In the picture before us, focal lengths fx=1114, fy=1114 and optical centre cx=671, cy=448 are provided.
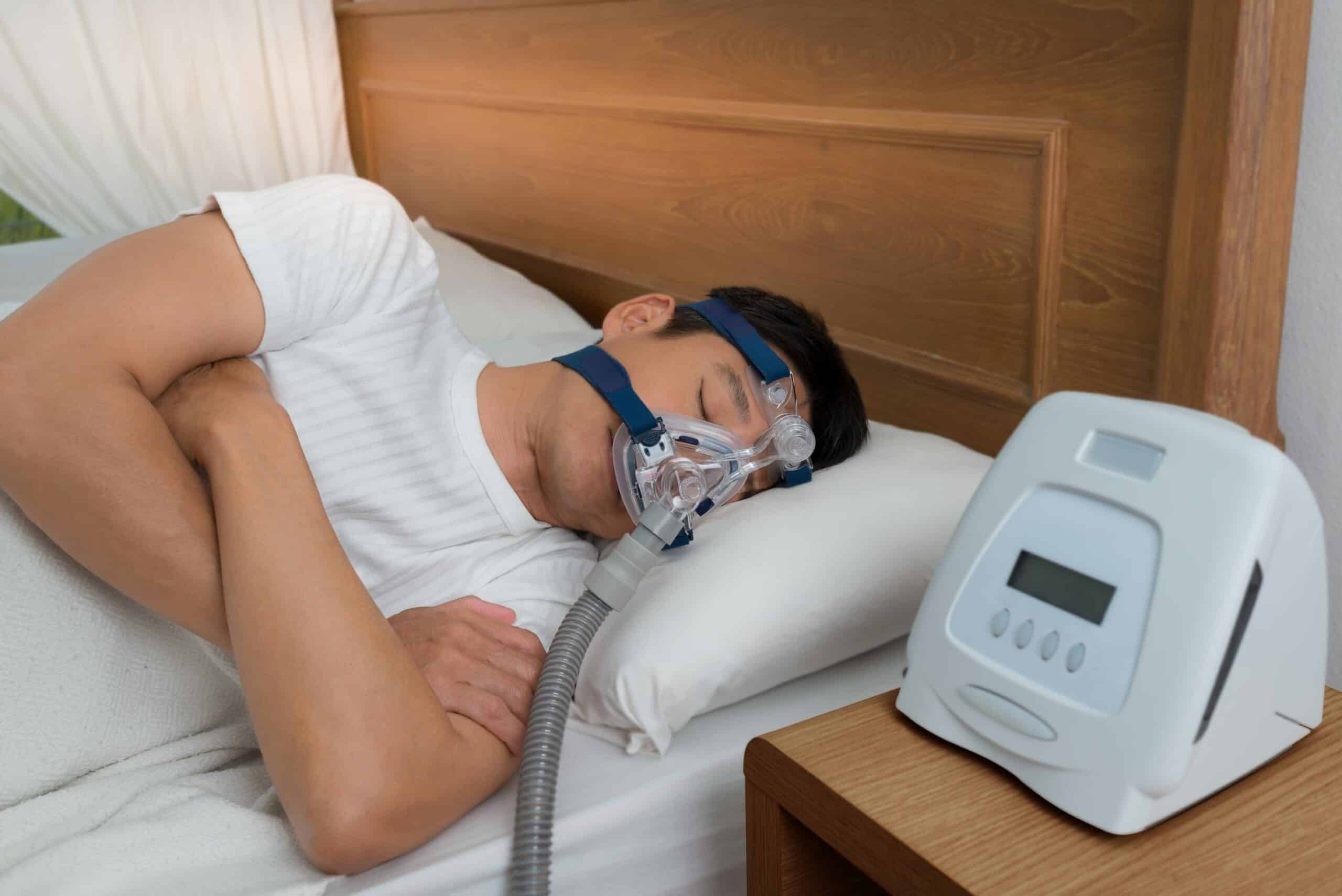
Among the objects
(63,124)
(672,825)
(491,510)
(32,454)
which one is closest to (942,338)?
(491,510)

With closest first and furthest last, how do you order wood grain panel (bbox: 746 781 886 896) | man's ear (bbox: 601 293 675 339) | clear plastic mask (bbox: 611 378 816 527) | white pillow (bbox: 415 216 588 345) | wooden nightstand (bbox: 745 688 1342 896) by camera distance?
wooden nightstand (bbox: 745 688 1342 896)
wood grain panel (bbox: 746 781 886 896)
clear plastic mask (bbox: 611 378 816 527)
man's ear (bbox: 601 293 675 339)
white pillow (bbox: 415 216 588 345)

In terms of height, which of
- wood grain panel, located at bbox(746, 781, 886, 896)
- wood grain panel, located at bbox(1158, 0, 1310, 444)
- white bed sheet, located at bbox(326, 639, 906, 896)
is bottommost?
white bed sheet, located at bbox(326, 639, 906, 896)

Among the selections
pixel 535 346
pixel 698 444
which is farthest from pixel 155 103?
pixel 698 444

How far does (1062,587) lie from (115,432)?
2.48ft

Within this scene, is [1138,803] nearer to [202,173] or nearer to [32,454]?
[32,454]

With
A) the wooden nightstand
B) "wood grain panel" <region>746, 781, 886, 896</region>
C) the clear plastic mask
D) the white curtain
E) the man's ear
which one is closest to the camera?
the wooden nightstand

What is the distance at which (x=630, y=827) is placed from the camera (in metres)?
0.93

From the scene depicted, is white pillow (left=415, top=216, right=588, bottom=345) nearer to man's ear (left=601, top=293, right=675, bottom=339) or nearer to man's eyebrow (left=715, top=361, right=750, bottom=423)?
man's ear (left=601, top=293, right=675, bottom=339)

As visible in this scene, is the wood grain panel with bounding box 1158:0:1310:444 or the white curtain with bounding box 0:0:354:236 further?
the white curtain with bounding box 0:0:354:236

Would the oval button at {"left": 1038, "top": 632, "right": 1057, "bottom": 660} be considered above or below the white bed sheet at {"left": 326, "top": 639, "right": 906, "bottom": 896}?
above

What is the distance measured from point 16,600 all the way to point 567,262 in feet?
4.12

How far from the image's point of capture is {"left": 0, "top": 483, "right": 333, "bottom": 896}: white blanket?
0.86 m

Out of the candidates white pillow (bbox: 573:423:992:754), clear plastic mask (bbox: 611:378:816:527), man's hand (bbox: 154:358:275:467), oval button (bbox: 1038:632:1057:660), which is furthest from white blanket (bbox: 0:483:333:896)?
oval button (bbox: 1038:632:1057:660)

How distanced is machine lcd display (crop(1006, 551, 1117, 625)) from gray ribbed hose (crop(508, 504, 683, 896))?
0.31m
